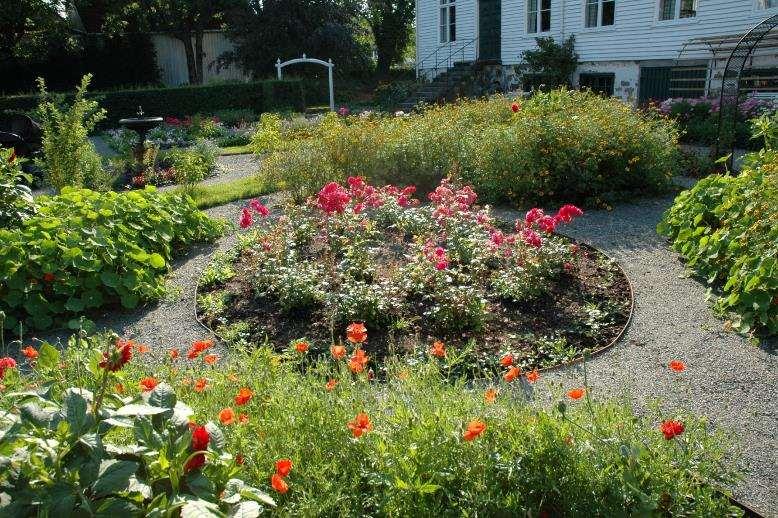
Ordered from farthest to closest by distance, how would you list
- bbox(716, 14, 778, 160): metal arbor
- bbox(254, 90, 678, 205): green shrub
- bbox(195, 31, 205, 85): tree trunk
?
bbox(195, 31, 205, 85): tree trunk, bbox(716, 14, 778, 160): metal arbor, bbox(254, 90, 678, 205): green shrub

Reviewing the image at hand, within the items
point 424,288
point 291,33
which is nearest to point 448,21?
point 291,33

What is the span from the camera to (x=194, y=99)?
2006 cm

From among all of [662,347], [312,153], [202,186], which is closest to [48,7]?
[202,186]

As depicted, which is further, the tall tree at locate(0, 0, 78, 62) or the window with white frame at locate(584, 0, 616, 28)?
the tall tree at locate(0, 0, 78, 62)

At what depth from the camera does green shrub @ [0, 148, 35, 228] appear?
527 centimetres

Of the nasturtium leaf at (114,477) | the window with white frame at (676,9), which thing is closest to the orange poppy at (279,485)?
the nasturtium leaf at (114,477)

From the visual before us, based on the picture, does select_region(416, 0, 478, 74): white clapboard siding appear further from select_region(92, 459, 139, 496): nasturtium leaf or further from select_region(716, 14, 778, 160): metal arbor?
select_region(92, 459, 139, 496): nasturtium leaf

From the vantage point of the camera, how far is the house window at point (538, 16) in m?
18.1

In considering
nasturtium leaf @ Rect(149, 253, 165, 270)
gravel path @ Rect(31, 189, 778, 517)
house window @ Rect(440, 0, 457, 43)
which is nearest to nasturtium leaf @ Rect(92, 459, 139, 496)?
gravel path @ Rect(31, 189, 778, 517)

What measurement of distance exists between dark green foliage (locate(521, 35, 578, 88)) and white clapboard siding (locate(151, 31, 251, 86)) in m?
14.6

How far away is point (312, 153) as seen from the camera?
8.51 meters

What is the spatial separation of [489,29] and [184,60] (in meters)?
15.0

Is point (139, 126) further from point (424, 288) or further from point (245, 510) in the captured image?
point (245, 510)

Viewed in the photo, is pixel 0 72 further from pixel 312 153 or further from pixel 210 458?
pixel 210 458
